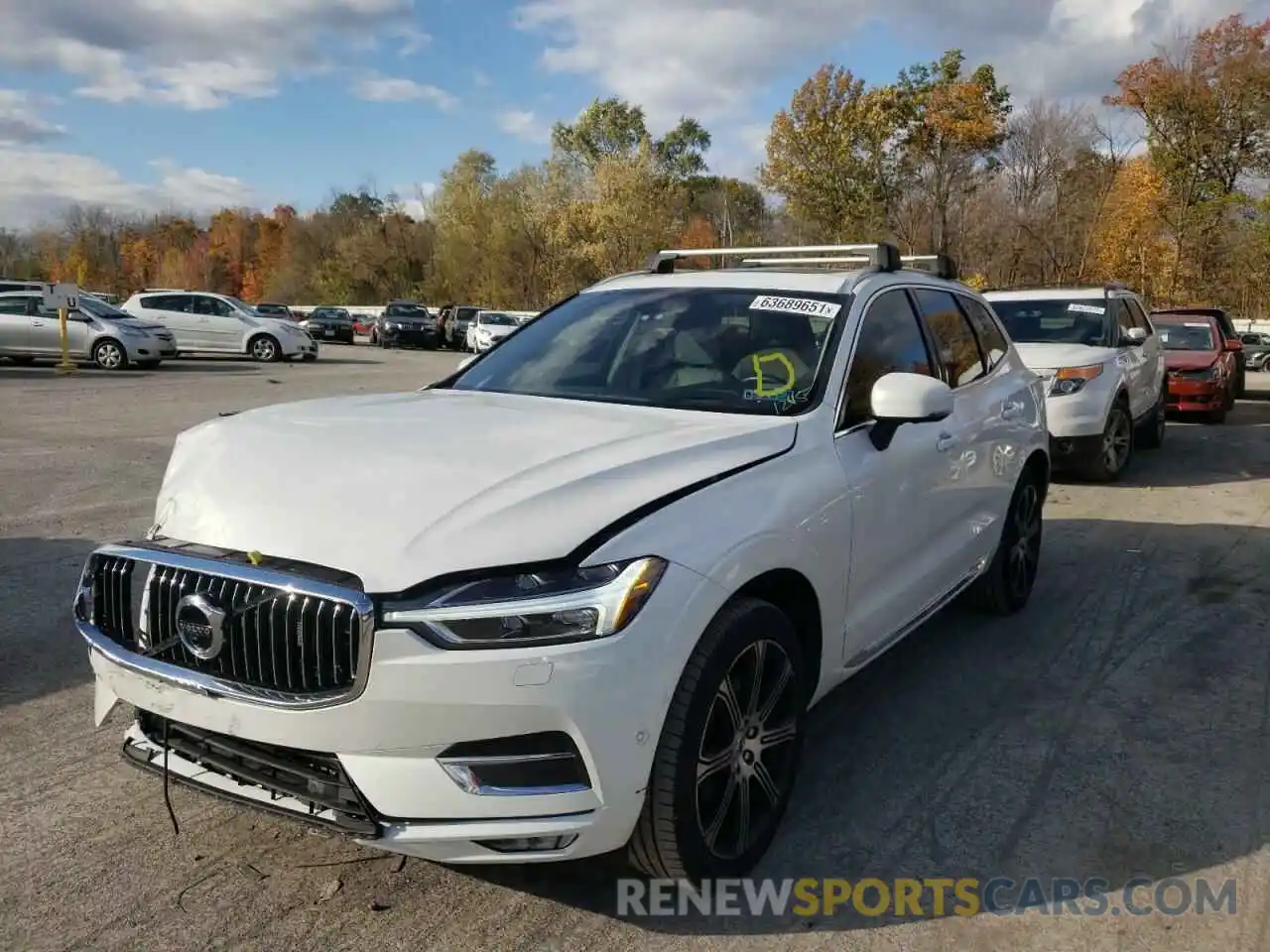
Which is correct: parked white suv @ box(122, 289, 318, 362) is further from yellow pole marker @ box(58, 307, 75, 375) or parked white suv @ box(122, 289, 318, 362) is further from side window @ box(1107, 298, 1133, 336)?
side window @ box(1107, 298, 1133, 336)

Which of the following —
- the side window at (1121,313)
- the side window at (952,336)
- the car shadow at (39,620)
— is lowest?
the car shadow at (39,620)

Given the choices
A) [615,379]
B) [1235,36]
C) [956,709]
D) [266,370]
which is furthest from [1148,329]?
[1235,36]

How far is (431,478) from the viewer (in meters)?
2.75

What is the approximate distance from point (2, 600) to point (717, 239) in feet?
227

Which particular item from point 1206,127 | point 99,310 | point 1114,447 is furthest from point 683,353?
point 1206,127

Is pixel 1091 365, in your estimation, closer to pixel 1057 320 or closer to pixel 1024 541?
pixel 1057 320

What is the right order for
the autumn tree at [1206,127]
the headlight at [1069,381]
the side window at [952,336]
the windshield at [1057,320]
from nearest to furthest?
the side window at [952,336] < the headlight at [1069,381] < the windshield at [1057,320] < the autumn tree at [1206,127]

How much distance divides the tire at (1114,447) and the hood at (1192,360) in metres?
5.38

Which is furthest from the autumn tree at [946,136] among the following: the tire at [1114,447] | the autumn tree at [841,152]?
the tire at [1114,447]

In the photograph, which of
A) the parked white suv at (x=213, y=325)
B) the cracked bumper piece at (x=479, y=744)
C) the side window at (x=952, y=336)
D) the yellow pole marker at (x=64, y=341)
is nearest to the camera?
the cracked bumper piece at (x=479, y=744)

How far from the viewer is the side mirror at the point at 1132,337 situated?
10.2 meters

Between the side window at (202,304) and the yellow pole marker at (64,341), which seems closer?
the yellow pole marker at (64,341)

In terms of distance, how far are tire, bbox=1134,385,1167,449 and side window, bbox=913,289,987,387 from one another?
24.7 ft

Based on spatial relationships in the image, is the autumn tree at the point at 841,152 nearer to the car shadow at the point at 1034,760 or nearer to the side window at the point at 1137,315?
the side window at the point at 1137,315
